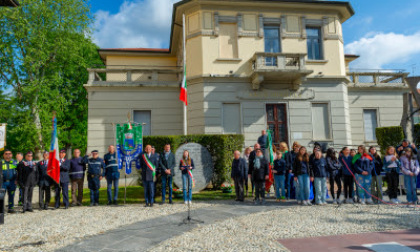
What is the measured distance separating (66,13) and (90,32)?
217cm

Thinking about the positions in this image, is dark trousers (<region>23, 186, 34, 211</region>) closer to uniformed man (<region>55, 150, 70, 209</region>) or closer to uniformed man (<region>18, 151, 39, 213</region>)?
uniformed man (<region>18, 151, 39, 213</region>)

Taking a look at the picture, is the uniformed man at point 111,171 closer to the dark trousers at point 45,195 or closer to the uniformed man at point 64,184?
the uniformed man at point 64,184

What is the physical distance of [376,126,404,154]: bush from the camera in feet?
47.5

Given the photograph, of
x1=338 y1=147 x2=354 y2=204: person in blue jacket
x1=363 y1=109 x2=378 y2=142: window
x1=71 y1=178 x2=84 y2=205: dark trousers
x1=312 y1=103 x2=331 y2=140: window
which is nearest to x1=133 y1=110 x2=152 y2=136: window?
x1=71 y1=178 x2=84 y2=205: dark trousers

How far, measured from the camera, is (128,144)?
11.7 m

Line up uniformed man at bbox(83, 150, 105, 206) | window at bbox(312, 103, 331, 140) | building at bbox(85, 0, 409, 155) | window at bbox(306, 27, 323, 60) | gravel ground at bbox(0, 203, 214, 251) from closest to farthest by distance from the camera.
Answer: gravel ground at bbox(0, 203, 214, 251) < uniformed man at bbox(83, 150, 105, 206) < building at bbox(85, 0, 409, 155) < window at bbox(312, 103, 331, 140) < window at bbox(306, 27, 323, 60)

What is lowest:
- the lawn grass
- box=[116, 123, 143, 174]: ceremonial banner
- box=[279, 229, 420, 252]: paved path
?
the lawn grass

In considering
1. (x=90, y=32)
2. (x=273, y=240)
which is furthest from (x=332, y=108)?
(x=90, y=32)

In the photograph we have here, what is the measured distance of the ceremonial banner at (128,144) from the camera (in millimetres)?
11352

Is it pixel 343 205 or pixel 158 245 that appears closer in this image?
pixel 158 245

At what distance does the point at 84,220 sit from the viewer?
7.17m

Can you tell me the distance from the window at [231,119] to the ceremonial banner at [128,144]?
6377mm

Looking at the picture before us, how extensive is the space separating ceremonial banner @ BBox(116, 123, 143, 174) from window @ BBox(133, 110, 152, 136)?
6.31 meters

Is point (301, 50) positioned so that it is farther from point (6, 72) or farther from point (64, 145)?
point (64, 145)
